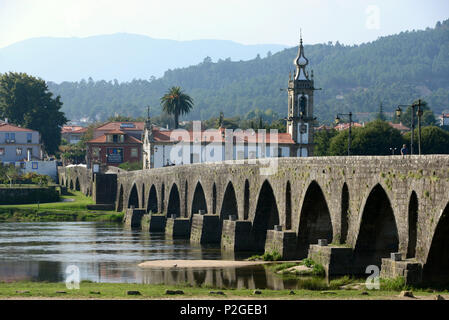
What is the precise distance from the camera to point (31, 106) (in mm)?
179500

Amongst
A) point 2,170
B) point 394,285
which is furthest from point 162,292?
Answer: point 2,170

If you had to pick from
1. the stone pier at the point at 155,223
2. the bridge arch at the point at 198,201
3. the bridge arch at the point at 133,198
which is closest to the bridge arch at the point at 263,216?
the bridge arch at the point at 198,201

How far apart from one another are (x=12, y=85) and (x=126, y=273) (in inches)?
5043

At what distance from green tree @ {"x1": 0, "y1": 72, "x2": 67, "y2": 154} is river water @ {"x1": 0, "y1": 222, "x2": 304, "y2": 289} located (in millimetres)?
77660

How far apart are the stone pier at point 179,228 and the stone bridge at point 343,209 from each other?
5.33m

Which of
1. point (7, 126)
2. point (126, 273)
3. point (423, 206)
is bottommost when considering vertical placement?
point (126, 273)

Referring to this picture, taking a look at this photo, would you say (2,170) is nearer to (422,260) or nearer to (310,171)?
(310,171)

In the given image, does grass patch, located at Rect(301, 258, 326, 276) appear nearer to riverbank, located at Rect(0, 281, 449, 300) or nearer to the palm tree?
riverbank, located at Rect(0, 281, 449, 300)

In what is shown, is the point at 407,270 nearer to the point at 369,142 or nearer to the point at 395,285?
the point at 395,285

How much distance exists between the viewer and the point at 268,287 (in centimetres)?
4891

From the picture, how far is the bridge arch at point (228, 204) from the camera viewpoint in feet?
258

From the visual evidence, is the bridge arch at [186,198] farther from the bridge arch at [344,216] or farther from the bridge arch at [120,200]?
the bridge arch at [344,216]

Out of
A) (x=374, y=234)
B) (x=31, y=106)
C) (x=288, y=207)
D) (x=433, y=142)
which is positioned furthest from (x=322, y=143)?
(x=374, y=234)

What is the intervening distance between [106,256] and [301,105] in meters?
84.1
